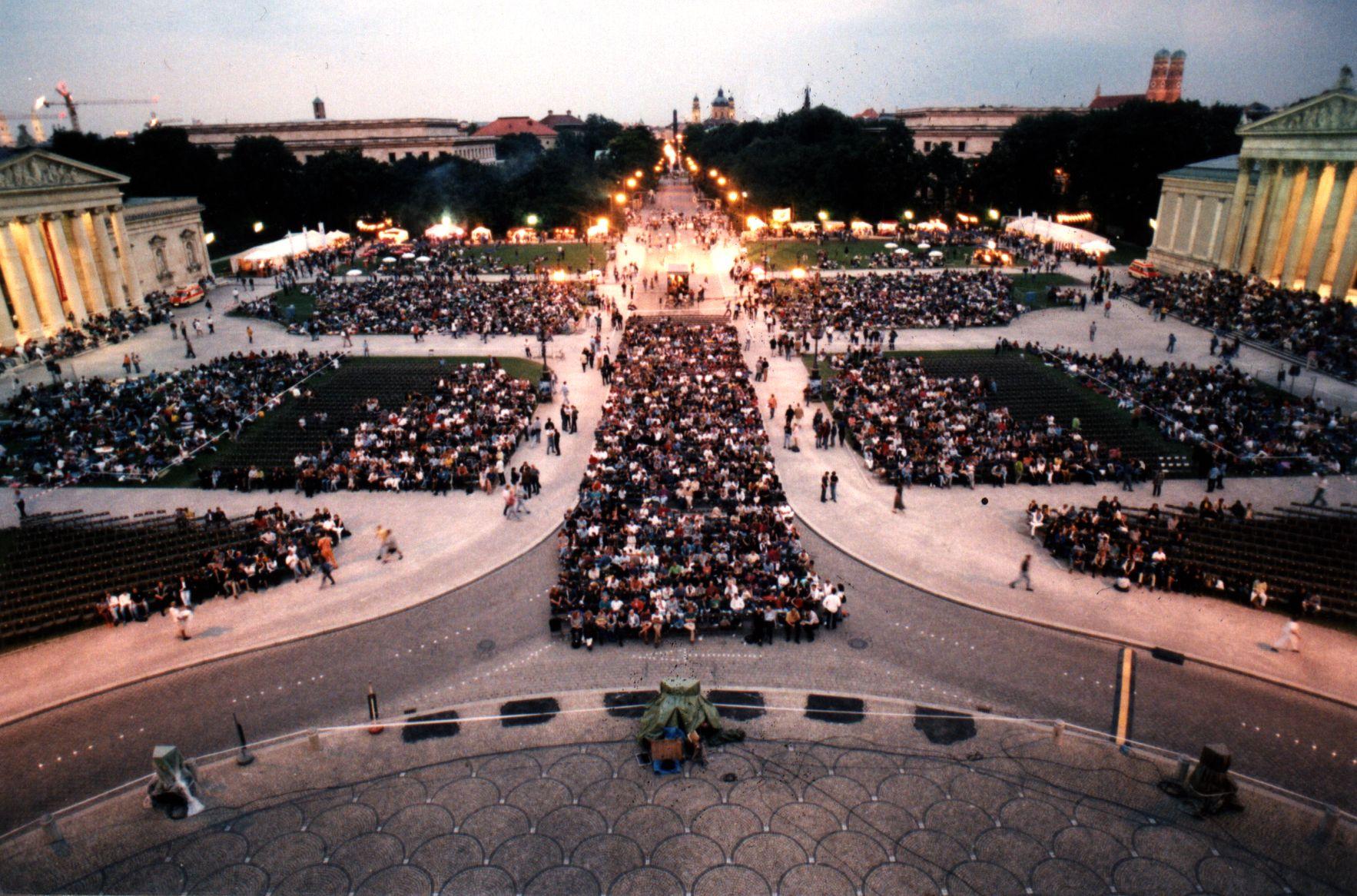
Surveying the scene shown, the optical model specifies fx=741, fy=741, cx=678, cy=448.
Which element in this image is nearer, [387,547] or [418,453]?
[387,547]

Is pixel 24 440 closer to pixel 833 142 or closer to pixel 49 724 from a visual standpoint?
pixel 49 724

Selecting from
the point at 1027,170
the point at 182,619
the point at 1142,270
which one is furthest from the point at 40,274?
the point at 1027,170

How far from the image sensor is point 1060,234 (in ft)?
206

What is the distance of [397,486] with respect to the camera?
26125 mm

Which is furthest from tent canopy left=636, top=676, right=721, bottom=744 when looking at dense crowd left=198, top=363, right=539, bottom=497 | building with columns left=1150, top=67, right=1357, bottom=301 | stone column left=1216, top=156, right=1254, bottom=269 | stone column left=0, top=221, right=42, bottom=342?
stone column left=1216, top=156, right=1254, bottom=269

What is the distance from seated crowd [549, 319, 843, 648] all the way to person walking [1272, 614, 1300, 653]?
9838 mm

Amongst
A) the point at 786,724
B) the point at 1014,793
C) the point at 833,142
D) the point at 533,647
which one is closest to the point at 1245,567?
the point at 1014,793

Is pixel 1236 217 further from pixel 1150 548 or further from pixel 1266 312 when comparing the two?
pixel 1150 548

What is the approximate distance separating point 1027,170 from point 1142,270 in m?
29.1

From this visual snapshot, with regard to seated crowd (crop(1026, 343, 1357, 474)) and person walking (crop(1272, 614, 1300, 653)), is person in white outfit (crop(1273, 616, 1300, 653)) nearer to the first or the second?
person walking (crop(1272, 614, 1300, 653))

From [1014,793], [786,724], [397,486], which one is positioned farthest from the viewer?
[397,486]

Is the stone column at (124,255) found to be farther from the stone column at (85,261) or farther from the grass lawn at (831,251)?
the grass lawn at (831,251)

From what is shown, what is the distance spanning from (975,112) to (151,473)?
128794 millimetres

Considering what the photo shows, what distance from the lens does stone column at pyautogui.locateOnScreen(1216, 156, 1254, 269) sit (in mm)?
50031
